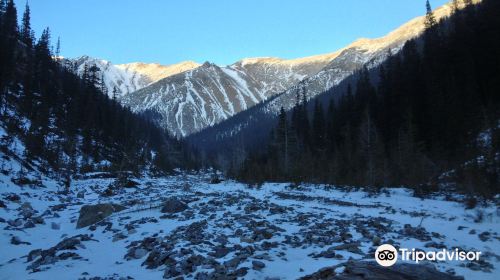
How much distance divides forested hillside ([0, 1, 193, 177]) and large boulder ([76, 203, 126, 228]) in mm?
20570

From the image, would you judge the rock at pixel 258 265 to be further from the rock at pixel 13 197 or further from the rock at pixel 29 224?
the rock at pixel 13 197

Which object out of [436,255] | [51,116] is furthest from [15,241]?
[51,116]

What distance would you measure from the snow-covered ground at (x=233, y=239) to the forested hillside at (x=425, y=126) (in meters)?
7.42

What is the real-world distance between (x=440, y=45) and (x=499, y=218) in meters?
61.4

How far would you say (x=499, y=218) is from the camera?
1595 centimetres

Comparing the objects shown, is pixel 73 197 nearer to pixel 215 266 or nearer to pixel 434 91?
pixel 215 266

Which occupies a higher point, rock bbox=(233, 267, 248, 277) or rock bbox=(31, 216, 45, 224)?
rock bbox=(31, 216, 45, 224)

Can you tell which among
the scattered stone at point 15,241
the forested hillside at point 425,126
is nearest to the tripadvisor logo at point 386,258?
the scattered stone at point 15,241

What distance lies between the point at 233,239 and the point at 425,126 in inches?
1980

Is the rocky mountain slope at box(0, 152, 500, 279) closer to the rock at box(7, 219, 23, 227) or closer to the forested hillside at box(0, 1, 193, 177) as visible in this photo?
the rock at box(7, 219, 23, 227)

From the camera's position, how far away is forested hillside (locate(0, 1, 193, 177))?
153 feet

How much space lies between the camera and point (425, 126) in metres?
56.2

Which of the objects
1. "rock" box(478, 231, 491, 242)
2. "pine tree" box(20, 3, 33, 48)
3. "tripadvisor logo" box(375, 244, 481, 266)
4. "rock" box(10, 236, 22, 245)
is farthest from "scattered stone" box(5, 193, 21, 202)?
"pine tree" box(20, 3, 33, 48)

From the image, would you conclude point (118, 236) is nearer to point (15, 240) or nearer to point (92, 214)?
point (15, 240)
